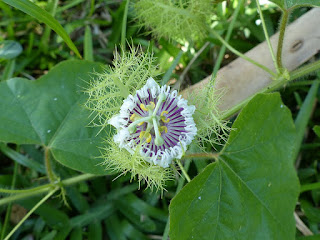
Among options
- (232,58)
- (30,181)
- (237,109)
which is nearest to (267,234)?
(237,109)

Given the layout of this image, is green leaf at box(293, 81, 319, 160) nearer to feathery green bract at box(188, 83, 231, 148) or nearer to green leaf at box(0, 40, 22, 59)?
feathery green bract at box(188, 83, 231, 148)

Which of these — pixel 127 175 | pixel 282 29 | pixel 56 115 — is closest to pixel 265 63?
pixel 282 29

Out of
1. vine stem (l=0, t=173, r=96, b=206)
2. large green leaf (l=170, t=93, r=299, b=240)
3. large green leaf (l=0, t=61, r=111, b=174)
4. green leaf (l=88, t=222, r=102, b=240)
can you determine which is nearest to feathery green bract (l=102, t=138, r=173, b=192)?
large green leaf (l=170, t=93, r=299, b=240)

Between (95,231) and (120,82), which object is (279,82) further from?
(95,231)

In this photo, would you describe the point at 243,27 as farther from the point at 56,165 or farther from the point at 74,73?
the point at 56,165

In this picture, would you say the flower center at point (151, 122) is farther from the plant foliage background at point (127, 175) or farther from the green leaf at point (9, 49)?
the green leaf at point (9, 49)

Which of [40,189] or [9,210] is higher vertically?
[40,189]
